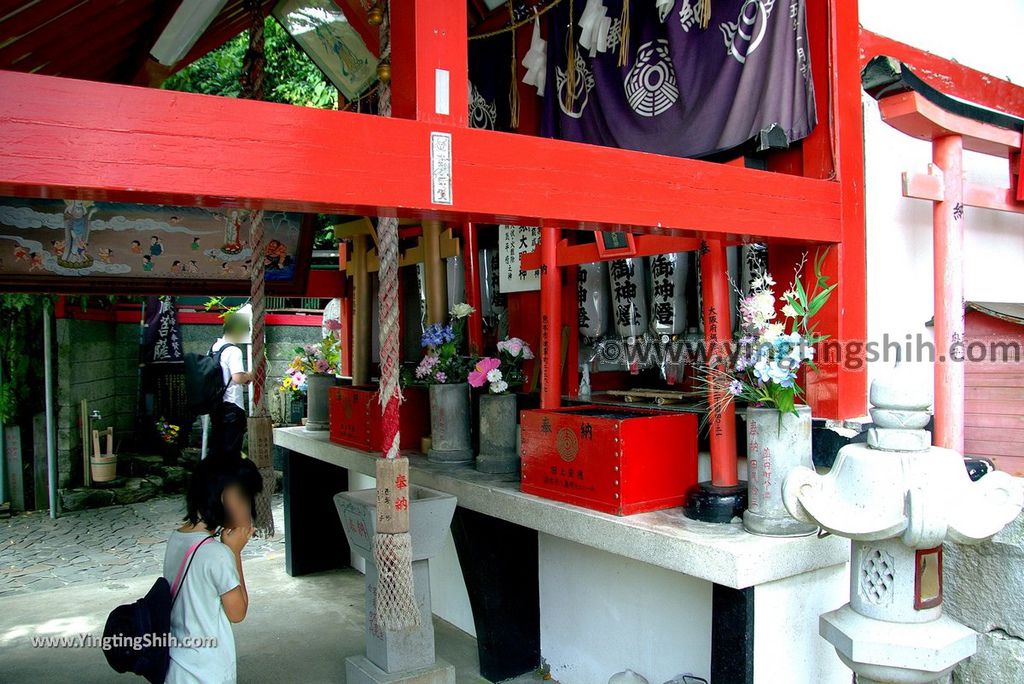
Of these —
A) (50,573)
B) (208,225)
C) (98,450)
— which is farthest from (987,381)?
(98,450)

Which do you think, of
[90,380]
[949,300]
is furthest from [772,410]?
[90,380]

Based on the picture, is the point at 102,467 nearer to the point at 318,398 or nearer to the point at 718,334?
the point at 318,398

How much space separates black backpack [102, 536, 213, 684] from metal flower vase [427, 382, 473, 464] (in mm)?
2335

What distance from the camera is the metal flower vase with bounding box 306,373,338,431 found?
6.80 meters

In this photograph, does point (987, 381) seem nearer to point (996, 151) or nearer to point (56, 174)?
point (996, 151)

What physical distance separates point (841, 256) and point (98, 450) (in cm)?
986

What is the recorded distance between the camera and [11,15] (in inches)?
148

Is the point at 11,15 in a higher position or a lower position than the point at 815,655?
higher

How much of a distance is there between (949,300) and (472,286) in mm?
3107

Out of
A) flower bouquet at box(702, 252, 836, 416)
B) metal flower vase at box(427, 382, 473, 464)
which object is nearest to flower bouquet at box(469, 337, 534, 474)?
metal flower vase at box(427, 382, 473, 464)

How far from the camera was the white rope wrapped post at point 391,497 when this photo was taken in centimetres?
268

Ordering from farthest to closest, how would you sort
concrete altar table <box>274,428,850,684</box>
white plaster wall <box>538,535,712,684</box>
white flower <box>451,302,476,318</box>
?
white flower <box>451,302,476,318</box>, white plaster wall <box>538,535,712,684</box>, concrete altar table <box>274,428,850,684</box>

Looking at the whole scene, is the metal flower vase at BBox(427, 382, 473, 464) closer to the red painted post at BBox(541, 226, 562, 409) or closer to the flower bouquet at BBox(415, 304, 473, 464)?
the flower bouquet at BBox(415, 304, 473, 464)

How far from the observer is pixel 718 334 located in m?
3.31
